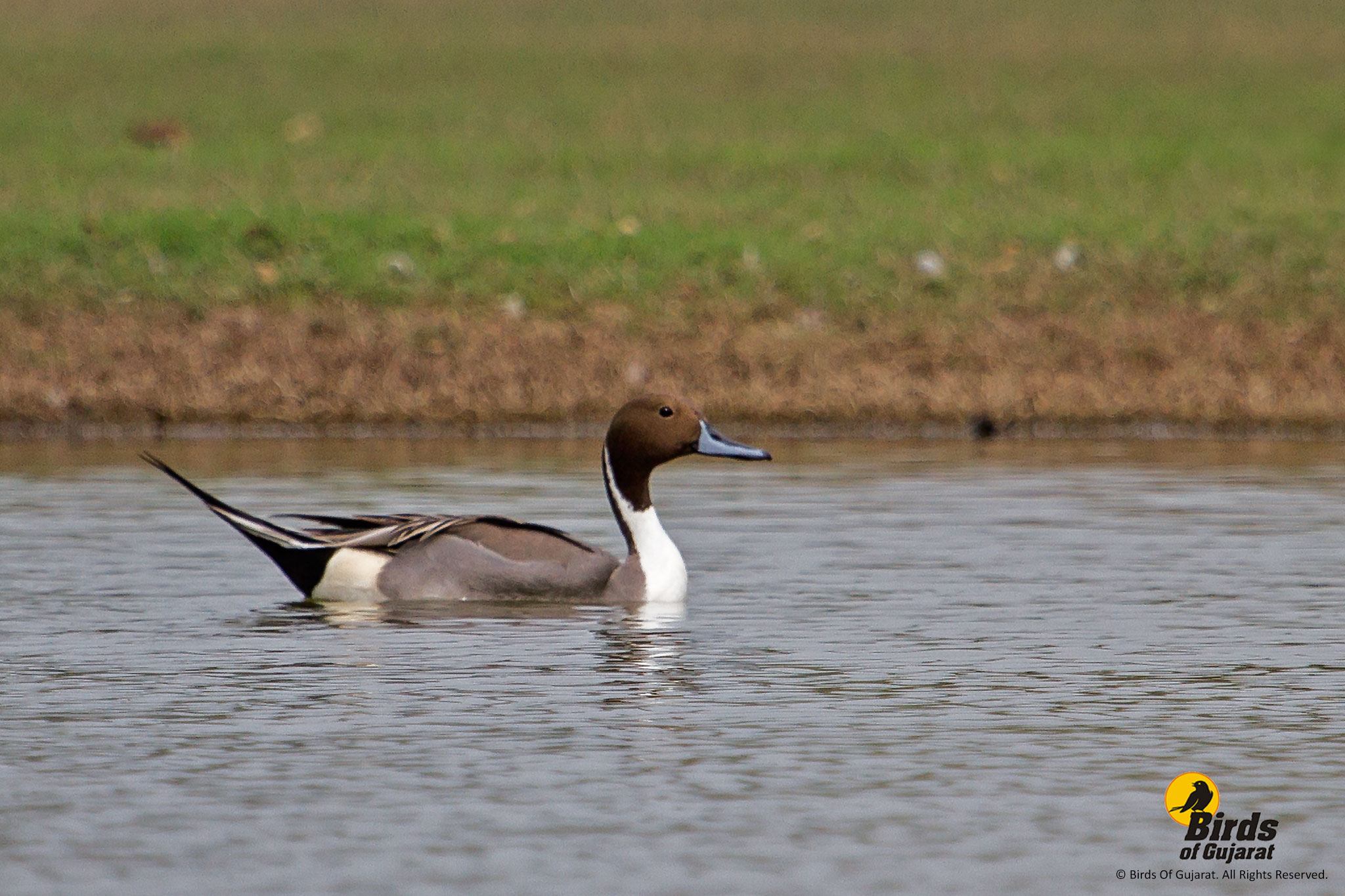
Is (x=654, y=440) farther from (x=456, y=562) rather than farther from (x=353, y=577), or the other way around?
(x=353, y=577)

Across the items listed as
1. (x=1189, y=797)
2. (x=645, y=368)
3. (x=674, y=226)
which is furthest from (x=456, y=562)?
(x=674, y=226)

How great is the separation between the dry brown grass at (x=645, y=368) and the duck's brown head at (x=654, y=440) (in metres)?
9.30

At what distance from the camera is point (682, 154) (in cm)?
3403

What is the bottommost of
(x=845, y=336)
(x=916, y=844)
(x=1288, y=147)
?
(x=916, y=844)

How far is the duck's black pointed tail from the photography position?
39.9 ft

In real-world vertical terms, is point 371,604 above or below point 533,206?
below

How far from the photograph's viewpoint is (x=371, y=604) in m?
12.2

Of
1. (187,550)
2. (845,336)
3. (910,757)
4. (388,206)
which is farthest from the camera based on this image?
(388,206)

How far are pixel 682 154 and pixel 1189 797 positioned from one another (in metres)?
27.0

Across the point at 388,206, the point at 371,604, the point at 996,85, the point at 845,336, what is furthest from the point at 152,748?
the point at 996,85

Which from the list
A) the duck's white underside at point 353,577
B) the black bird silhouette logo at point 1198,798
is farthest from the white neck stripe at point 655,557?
the black bird silhouette logo at point 1198,798

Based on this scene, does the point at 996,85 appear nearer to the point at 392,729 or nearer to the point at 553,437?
the point at 553,437

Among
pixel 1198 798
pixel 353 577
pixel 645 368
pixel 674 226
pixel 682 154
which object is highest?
pixel 682 154

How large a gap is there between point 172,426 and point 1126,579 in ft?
35.9
